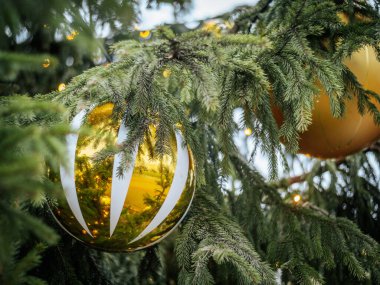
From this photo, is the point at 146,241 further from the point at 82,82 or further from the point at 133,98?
the point at 82,82

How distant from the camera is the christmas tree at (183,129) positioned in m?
1.03

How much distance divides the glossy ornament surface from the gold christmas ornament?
65 cm

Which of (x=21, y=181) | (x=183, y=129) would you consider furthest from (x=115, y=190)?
(x=21, y=181)

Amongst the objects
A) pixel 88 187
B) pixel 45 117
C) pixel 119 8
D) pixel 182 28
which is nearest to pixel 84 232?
pixel 88 187

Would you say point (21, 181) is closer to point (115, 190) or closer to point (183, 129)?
point (115, 190)

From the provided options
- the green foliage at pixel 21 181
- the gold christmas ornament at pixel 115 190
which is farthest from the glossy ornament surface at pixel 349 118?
the green foliage at pixel 21 181

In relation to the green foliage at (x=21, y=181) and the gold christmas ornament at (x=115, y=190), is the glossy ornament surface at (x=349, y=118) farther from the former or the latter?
the green foliage at (x=21, y=181)

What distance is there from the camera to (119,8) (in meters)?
1.40

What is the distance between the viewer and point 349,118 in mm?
1794

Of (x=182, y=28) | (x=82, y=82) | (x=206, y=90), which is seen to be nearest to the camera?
(x=206, y=90)

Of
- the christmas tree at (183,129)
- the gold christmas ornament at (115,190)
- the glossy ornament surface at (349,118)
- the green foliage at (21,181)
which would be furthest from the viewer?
the glossy ornament surface at (349,118)

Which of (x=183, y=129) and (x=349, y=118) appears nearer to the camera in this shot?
(x=183, y=129)

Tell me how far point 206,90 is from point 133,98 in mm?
311

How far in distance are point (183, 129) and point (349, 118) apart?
2.28 feet
